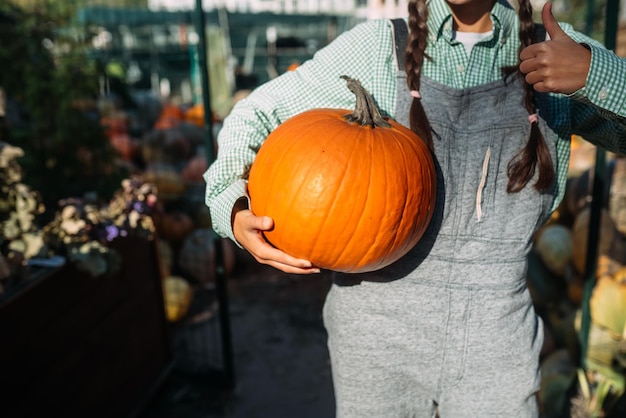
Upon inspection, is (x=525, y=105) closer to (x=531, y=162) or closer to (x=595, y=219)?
(x=531, y=162)

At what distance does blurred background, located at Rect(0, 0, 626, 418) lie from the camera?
230cm

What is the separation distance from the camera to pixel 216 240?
301 centimetres

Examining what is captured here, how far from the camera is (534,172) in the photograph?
1.42m

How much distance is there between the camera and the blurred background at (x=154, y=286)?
90.7 inches

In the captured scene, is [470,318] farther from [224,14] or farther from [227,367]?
[224,14]

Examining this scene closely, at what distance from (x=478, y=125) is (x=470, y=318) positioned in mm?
520

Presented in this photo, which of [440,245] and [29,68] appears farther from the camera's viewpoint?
[29,68]

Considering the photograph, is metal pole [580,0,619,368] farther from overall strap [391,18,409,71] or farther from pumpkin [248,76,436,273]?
pumpkin [248,76,436,273]

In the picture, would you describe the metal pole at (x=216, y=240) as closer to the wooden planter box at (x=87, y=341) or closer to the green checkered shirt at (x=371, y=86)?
the wooden planter box at (x=87, y=341)

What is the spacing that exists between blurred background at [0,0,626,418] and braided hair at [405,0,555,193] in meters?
1.42

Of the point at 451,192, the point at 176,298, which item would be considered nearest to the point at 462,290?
the point at 451,192

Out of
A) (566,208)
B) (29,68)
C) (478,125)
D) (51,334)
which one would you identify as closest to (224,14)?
(29,68)

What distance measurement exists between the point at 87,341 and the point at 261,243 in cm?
153

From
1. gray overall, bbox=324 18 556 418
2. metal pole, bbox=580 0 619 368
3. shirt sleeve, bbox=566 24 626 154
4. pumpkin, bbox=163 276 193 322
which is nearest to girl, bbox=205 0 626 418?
gray overall, bbox=324 18 556 418
